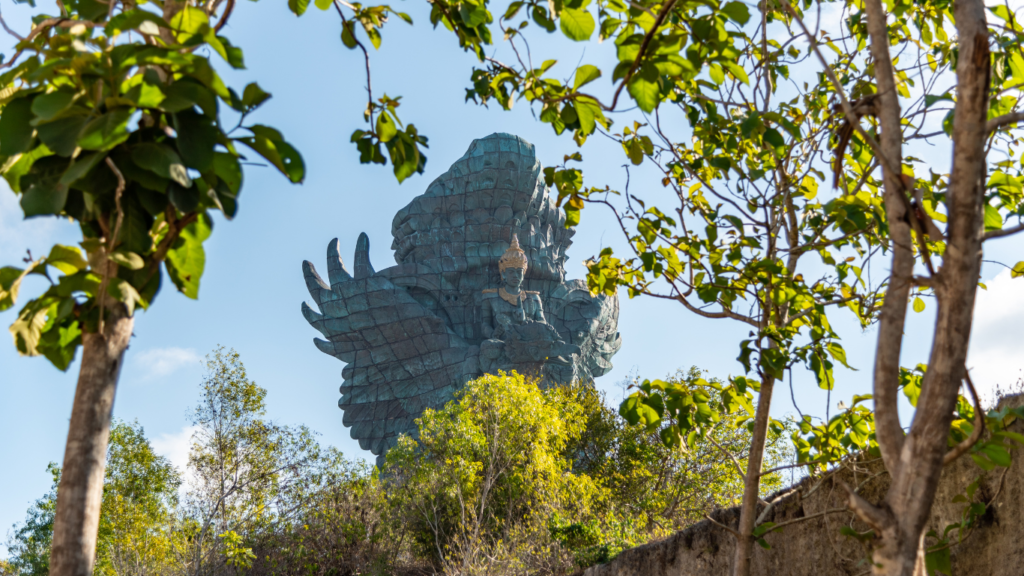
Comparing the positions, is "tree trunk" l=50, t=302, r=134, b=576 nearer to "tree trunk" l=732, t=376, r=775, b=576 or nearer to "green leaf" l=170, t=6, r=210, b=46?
"green leaf" l=170, t=6, r=210, b=46

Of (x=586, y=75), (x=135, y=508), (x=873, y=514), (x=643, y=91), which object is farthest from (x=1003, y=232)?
(x=135, y=508)

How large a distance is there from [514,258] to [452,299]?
2.32m

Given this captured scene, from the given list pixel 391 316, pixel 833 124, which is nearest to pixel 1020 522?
pixel 833 124

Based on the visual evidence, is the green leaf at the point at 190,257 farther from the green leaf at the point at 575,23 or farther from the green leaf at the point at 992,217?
the green leaf at the point at 992,217

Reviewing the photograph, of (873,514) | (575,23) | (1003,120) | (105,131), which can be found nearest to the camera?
(105,131)

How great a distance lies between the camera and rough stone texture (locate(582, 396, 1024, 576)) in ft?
13.7

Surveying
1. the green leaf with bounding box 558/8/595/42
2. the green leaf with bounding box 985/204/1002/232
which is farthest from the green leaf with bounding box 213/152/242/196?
the green leaf with bounding box 985/204/1002/232

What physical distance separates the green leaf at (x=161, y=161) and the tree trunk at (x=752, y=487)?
3.03 m

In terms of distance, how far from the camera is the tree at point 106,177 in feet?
5.29

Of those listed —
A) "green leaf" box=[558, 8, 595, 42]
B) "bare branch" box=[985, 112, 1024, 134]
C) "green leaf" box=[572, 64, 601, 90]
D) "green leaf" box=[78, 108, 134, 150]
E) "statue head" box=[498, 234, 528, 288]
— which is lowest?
"green leaf" box=[78, 108, 134, 150]

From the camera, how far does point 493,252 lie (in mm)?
23391

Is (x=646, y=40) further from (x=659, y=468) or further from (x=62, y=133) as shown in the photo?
(x=659, y=468)

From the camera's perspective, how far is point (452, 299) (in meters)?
23.6

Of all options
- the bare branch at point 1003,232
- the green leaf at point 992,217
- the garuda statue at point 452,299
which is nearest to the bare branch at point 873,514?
the bare branch at point 1003,232
